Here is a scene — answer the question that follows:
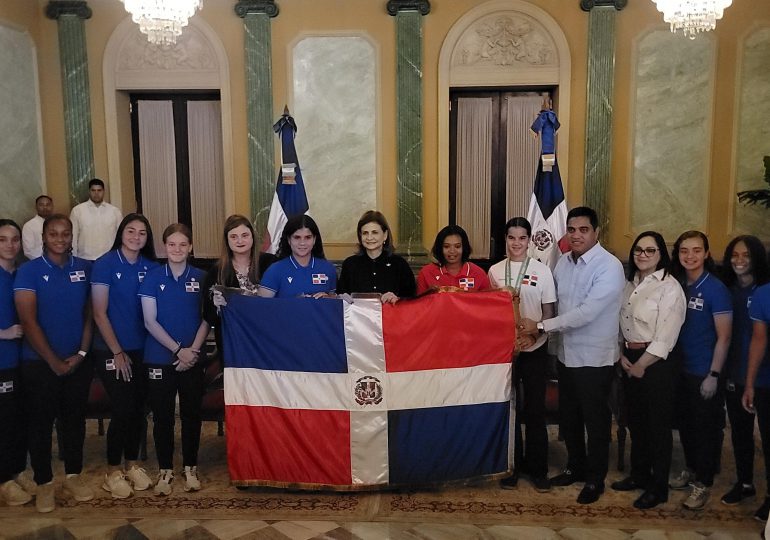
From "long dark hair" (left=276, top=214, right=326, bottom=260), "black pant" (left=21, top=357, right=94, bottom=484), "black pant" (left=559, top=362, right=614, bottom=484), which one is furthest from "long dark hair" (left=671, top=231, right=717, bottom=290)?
"black pant" (left=21, top=357, right=94, bottom=484)

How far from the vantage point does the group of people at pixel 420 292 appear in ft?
11.5

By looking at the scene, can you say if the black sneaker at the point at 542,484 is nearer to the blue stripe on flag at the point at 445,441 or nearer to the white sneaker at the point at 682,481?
the blue stripe on flag at the point at 445,441

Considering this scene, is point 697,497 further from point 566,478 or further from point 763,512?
point 566,478

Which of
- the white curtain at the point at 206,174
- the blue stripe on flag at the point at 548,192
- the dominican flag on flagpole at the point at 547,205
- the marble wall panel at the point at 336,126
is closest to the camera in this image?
the dominican flag on flagpole at the point at 547,205

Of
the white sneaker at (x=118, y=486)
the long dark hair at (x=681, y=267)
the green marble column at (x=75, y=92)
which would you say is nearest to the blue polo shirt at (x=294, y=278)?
the white sneaker at (x=118, y=486)

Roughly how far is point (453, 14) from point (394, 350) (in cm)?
490

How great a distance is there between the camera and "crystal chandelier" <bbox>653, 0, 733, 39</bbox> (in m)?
5.02

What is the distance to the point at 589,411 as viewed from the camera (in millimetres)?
3646

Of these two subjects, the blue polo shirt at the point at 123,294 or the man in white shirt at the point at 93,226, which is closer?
the blue polo shirt at the point at 123,294

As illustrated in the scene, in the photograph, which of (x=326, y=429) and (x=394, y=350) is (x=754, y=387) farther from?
(x=326, y=429)

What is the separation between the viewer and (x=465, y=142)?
7.68 metres

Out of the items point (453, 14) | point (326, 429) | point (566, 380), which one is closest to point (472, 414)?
point (566, 380)

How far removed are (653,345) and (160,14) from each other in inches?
164

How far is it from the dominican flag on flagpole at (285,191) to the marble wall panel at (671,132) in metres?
3.79
